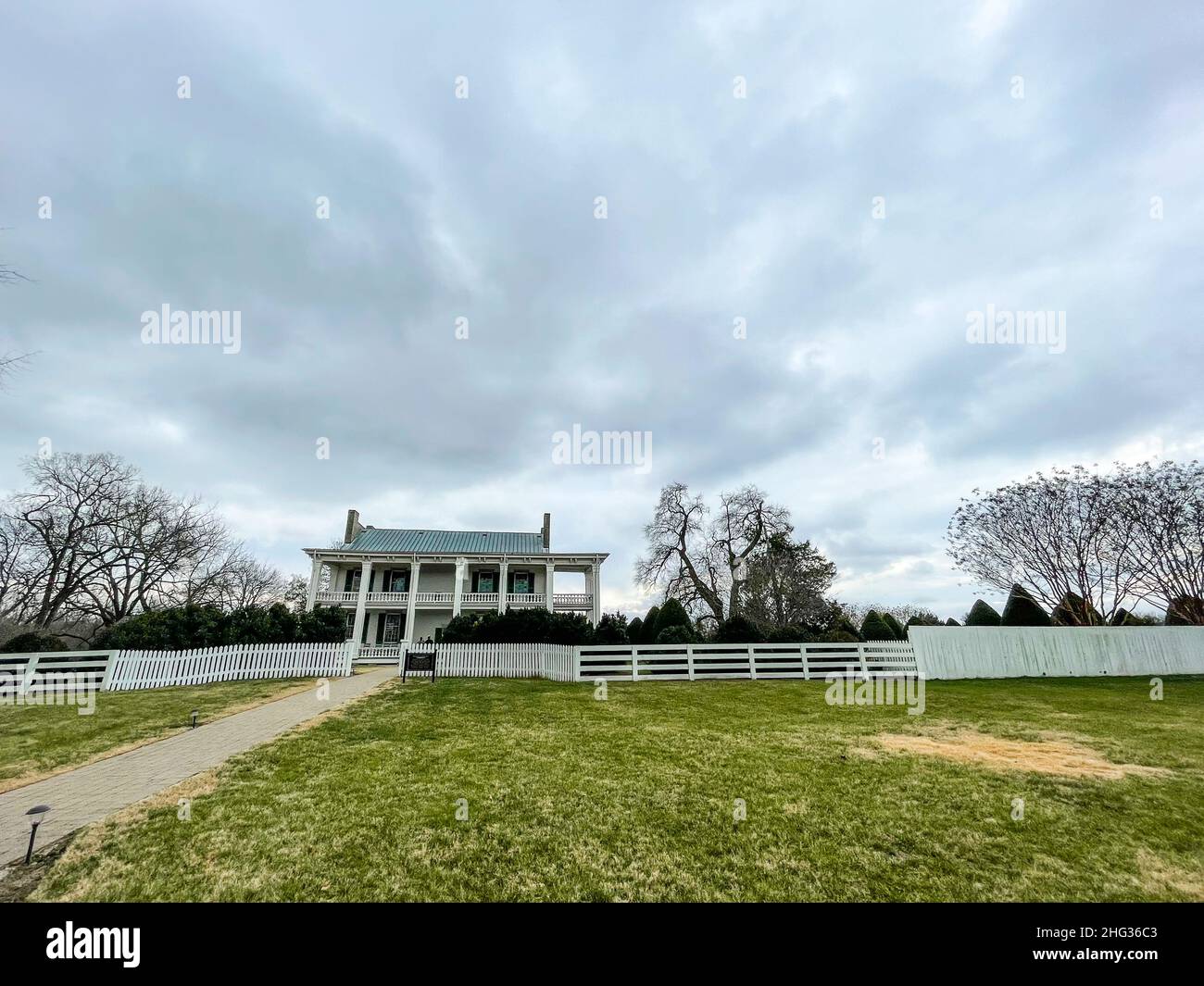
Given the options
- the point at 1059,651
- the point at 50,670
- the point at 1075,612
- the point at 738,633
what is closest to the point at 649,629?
the point at 738,633

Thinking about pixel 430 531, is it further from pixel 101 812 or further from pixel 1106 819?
pixel 1106 819

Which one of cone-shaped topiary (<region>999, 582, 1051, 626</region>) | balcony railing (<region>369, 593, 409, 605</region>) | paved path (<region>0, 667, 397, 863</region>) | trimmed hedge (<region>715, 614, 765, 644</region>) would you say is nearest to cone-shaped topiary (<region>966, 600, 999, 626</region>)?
cone-shaped topiary (<region>999, 582, 1051, 626</region>)

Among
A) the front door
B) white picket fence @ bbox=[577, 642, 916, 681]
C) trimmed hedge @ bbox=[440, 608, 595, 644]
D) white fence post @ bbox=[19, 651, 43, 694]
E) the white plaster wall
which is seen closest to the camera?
white fence post @ bbox=[19, 651, 43, 694]

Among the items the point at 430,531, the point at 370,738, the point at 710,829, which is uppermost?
the point at 430,531

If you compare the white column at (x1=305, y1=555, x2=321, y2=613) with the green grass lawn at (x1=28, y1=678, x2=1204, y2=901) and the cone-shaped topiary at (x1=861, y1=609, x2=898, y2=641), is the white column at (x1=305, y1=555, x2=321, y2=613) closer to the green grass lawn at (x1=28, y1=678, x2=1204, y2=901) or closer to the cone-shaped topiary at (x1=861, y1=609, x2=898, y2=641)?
the green grass lawn at (x1=28, y1=678, x2=1204, y2=901)

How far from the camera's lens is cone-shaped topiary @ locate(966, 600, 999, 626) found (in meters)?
21.7

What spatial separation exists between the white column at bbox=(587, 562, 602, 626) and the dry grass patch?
1991 cm

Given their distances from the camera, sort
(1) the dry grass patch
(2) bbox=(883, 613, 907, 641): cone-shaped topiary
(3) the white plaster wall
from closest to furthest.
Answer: (1) the dry grass patch < (3) the white plaster wall < (2) bbox=(883, 613, 907, 641): cone-shaped topiary
